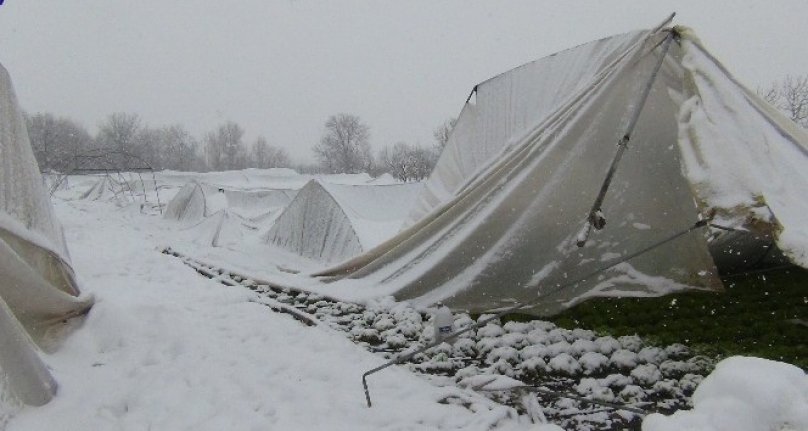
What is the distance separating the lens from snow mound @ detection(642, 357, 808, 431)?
4.37 ft

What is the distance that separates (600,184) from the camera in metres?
3.80

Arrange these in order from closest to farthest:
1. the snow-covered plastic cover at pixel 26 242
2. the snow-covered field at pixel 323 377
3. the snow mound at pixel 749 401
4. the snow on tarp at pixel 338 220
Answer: the snow mound at pixel 749 401
the snow-covered field at pixel 323 377
the snow-covered plastic cover at pixel 26 242
the snow on tarp at pixel 338 220

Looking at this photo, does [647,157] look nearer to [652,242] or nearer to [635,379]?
[652,242]

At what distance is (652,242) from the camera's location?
12.1ft

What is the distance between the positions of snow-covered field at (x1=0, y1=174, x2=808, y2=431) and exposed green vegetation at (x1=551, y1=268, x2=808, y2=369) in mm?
245

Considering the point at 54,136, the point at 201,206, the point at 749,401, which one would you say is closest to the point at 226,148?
the point at 54,136

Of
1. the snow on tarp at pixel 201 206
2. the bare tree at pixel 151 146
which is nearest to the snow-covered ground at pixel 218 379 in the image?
the snow on tarp at pixel 201 206

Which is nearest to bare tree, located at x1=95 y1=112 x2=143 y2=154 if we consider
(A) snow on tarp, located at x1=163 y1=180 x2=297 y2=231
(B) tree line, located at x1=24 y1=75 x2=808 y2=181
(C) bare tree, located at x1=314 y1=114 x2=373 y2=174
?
(B) tree line, located at x1=24 y1=75 x2=808 y2=181

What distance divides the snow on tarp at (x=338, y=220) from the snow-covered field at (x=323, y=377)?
145 inches

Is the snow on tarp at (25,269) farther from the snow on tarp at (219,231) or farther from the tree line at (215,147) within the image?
the tree line at (215,147)

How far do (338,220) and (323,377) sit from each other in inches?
219

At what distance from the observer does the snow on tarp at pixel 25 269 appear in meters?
2.34

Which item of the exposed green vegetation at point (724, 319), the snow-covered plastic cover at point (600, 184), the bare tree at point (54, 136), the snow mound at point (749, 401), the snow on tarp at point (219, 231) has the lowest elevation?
the snow on tarp at point (219, 231)

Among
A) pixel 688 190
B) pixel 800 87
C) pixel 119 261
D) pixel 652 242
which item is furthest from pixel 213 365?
pixel 800 87
